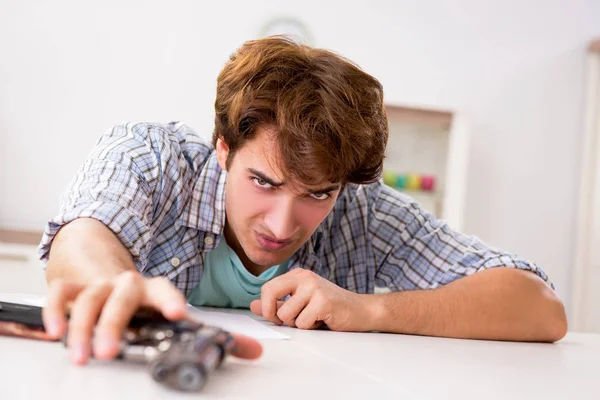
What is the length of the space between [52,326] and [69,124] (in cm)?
302

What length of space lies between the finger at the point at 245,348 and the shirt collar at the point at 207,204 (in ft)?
2.63

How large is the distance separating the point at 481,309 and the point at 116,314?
89 centimetres

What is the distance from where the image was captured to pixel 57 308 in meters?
0.61

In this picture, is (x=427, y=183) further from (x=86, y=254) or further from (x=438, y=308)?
(x=86, y=254)

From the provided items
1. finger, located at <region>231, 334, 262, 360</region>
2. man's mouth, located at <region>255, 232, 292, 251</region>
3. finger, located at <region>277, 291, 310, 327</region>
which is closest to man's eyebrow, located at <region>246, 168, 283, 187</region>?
man's mouth, located at <region>255, 232, 292, 251</region>

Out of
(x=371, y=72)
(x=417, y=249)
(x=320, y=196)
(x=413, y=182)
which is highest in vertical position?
(x=371, y=72)

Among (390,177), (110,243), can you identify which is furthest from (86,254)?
(390,177)

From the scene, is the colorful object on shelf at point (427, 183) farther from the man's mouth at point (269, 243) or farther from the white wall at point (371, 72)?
the man's mouth at point (269, 243)

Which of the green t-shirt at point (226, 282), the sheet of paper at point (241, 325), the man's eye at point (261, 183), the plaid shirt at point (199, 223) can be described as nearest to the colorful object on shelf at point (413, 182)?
the plaid shirt at point (199, 223)

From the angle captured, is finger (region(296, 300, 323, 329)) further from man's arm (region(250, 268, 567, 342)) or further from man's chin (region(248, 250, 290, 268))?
man's chin (region(248, 250, 290, 268))

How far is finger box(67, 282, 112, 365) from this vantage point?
57 cm

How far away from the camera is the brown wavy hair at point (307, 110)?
4.19 feet

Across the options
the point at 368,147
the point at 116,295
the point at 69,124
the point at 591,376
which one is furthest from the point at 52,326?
the point at 69,124

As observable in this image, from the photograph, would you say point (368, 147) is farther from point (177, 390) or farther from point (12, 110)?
point (12, 110)
